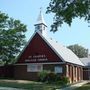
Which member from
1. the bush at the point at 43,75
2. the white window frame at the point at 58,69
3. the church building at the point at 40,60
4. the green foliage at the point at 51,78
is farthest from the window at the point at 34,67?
the green foliage at the point at 51,78

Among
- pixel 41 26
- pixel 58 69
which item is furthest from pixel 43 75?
pixel 41 26

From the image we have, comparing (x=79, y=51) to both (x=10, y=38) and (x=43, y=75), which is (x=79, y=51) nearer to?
(x=10, y=38)

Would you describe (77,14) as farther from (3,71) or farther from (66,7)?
(3,71)

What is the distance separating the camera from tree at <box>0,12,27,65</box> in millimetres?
50250

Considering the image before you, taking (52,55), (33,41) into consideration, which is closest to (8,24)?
(33,41)

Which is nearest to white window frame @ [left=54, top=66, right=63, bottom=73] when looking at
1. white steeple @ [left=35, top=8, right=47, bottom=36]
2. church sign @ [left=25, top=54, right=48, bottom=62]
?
church sign @ [left=25, top=54, right=48, bottom=62]

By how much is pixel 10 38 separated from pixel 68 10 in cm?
2508

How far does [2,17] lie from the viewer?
170 feet

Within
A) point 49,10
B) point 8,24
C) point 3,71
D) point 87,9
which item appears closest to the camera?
point 87,9

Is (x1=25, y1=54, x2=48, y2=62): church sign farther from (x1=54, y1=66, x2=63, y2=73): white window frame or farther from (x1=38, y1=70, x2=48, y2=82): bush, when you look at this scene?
(x1=38, y1=70, x2=48, y2=82): bush

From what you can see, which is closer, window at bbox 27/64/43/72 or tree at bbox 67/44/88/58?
window at bbox 27/64/43/72

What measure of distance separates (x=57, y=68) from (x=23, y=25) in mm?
12801

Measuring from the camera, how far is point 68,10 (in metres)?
27.2

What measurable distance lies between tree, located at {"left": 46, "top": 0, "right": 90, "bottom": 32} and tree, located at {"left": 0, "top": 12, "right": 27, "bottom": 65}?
71.7 ft
